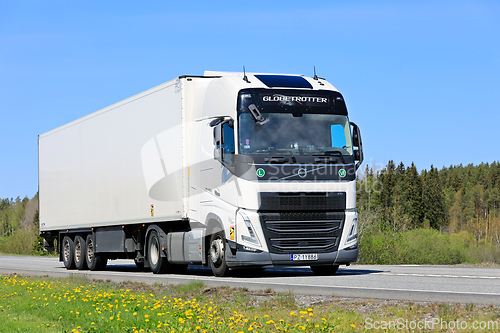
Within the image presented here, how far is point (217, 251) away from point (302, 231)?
2144 millimetres

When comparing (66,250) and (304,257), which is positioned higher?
(66,250)

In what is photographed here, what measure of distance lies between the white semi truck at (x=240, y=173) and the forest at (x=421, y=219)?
87.5 inches

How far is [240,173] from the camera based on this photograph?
14.3m

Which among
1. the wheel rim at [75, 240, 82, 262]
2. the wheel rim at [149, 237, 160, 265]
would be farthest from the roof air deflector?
the wheel rim at [75, 240, 82, 262]

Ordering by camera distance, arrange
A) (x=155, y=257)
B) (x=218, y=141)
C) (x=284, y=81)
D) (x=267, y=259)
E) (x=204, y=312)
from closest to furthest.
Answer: (x=204, y=312), (x=267, y=259), (x=218, y=141), (x=284, y=81), (x=155, y=257)

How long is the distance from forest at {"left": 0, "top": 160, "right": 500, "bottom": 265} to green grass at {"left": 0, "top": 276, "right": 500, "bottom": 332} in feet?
22.7

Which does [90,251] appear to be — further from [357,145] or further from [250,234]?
[357,145]

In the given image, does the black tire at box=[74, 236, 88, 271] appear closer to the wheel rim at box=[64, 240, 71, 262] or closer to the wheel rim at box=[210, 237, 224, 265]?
the wheel rim at box=[64, 240, 71, 262]

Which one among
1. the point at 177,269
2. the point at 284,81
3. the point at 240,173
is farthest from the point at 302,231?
the point at 177,269

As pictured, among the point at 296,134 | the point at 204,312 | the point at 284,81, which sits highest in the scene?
the point at 284,81

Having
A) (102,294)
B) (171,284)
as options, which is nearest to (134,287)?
(171,284)

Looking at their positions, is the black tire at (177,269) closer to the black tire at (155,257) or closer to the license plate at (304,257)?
the black tire at (155,257)

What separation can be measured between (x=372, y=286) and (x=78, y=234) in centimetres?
1467

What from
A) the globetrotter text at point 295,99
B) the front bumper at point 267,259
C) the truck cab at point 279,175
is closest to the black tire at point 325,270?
the truck cab at point 279,175
